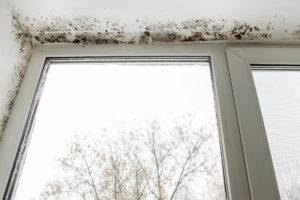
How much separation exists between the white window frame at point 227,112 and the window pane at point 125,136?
2.3 inches

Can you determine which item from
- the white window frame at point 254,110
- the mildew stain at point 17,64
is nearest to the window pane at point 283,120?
the white window frame at point 254,110

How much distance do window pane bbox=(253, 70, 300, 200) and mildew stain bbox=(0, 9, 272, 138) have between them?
0.26 metres

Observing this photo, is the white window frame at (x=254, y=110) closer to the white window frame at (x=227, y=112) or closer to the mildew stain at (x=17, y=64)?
→ the white window frame at (x=227, y=112)

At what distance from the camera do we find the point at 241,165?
2.97 feet

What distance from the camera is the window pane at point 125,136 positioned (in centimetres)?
93

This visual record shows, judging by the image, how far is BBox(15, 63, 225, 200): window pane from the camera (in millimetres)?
926

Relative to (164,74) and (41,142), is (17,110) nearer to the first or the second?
(41,142)

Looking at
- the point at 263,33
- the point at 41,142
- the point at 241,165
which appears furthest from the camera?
the point at 263,33

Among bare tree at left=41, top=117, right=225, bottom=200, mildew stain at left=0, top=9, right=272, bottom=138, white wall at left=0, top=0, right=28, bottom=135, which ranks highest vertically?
mildew stain at left=0, top=9, right=272, bottom=138

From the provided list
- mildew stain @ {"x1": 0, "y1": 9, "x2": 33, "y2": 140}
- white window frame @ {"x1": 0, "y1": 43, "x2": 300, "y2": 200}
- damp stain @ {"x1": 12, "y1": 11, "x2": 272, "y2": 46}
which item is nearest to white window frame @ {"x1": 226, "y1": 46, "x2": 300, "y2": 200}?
white window frame @ {"x1": 0, "y1": 43, "x2": 300, "y2": 200}

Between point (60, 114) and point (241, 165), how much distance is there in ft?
2.93

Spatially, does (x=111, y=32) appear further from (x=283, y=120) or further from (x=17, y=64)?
(x=283, y=120)

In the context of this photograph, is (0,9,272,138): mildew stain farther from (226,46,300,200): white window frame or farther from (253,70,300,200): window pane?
(253,70,300,200): window pane

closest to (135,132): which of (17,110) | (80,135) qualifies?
(80,135)
